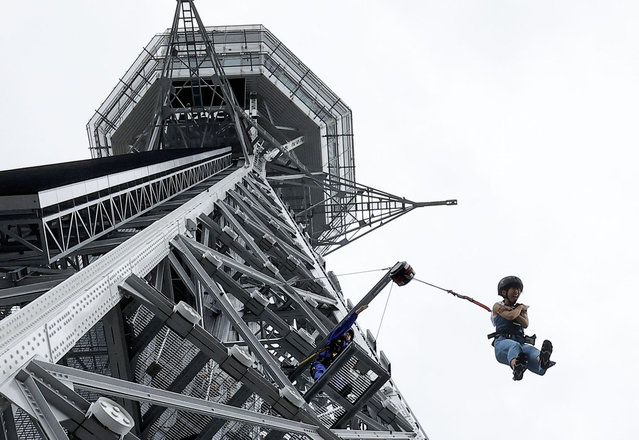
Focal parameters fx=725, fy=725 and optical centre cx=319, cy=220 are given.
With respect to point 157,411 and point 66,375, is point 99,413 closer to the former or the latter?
point 66,375

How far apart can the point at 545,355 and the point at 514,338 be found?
0.75 metres

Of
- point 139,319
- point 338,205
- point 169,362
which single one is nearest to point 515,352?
point 169,362

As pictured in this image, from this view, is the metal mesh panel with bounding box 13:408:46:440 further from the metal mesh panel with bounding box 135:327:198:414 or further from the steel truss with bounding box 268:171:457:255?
the steel truss with bounding box 268:171:457:255

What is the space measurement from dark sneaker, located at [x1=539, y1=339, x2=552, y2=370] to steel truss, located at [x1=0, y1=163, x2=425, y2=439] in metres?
2.04

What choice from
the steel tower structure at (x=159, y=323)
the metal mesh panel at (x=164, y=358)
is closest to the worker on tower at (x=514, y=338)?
the steel tower structure at (x=159, y=323)

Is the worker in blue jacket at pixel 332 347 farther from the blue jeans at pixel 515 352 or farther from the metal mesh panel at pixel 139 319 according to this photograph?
the metal mesh panel at pixel 139 319

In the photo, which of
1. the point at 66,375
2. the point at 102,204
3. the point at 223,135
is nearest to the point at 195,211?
the point at 102,204

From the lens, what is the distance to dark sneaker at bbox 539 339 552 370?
945 cm

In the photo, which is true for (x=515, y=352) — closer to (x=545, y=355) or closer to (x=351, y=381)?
(x=545, y=355)

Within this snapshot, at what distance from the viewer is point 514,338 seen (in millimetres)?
10172

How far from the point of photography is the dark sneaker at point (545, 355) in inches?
372

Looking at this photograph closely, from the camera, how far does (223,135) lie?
32.9 meters

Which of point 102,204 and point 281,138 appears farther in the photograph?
point 281,138

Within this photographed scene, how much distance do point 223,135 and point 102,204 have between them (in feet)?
64.1
